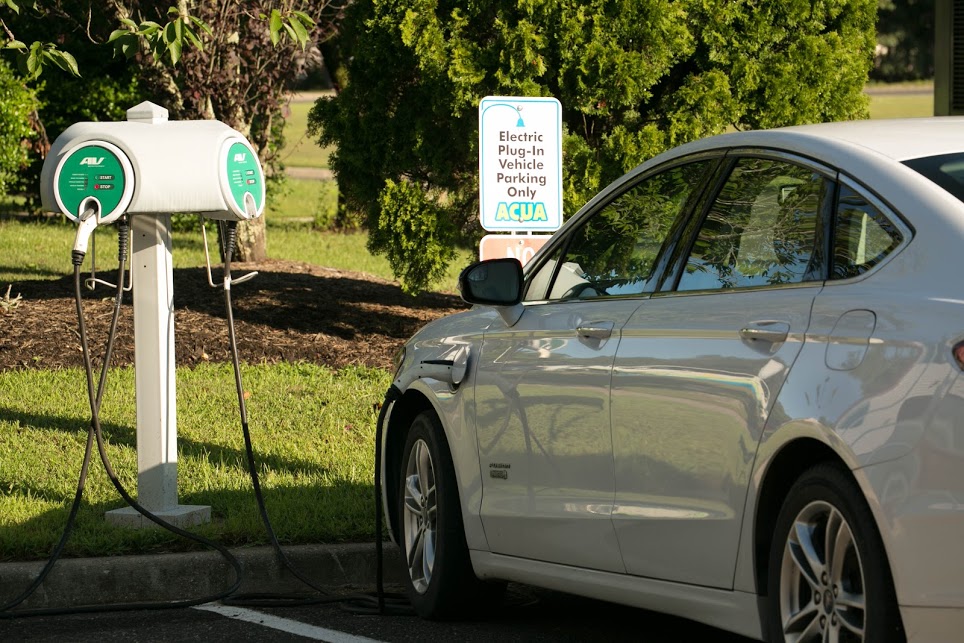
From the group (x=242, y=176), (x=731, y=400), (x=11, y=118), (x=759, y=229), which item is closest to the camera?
(x=731, y=400)

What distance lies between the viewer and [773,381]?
3.96m

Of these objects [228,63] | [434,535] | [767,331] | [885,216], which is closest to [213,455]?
[434,535]

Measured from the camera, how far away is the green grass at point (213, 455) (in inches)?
271

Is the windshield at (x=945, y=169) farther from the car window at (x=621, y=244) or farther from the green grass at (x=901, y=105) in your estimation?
the green grass at (x=901, y=105)

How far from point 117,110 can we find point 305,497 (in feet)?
43.7

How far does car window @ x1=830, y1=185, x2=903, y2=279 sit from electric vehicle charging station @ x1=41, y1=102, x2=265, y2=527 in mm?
3372

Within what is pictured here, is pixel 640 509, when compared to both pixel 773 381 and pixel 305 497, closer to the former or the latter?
pixel 773 381

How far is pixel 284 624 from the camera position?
595 centimetres

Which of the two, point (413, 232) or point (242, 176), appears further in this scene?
point (413, 232)

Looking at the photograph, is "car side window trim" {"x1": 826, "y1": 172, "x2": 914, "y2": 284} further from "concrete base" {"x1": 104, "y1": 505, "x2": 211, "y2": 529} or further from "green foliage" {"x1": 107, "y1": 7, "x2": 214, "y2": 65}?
"green foliage" {"x1": 107, "y1": 7, "x2": 214, "y2": 65}

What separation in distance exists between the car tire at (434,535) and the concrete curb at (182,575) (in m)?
0.56

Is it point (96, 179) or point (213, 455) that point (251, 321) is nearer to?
point (213, 455)

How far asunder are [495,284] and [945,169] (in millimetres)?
1927

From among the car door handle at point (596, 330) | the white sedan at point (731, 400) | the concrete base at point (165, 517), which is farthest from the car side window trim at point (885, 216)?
the concrete base at point (165, 517)
